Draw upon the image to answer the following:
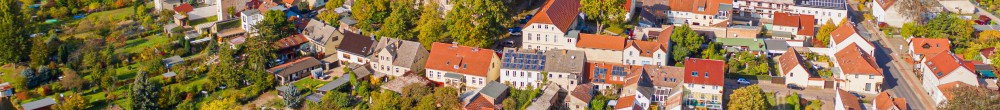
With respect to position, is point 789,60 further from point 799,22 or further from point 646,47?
point 799,22

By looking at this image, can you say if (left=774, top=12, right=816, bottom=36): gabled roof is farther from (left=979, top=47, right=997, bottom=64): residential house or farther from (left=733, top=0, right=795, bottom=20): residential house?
(left=979, top=47, right=997, bottom=64): residential house

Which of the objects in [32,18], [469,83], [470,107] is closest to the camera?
[470,107]

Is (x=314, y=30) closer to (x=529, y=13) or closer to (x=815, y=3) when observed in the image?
(x=529, y=13)

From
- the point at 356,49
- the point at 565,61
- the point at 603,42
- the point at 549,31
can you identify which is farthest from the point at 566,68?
the point at 356,49

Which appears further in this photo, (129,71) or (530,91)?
(129,71)

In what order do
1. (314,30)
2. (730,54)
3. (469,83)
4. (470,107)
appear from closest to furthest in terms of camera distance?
1. (470,107)
2. (469,83)
3. (730,54)
4. (314,30)

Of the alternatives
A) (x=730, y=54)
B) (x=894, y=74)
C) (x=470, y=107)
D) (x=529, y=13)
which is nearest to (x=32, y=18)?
(x=529, y=13)

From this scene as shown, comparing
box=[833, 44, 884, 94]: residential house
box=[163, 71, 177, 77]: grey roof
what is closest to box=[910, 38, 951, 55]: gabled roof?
box=[833, 44, 884, 94]: residential house
